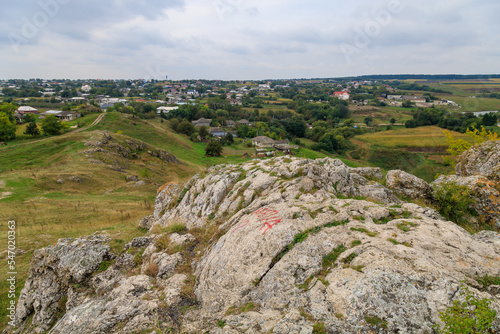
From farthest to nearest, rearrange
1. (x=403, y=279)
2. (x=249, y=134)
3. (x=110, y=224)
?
1. (x=249, y=134)
2. (x=110, y=224)
3. (x=403, y=279)

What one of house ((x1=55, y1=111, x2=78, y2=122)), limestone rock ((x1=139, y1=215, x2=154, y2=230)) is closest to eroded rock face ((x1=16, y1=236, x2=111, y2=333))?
limestone rock ((x1=139, y1=215, x2=154, y2=230))

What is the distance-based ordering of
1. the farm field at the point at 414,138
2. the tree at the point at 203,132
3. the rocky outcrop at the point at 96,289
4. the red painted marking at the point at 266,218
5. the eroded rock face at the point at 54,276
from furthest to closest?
the tree at the point at 203,132 → the farm field at the point at 414,138 → the eroded rock face at the point at 54,276 → the red painted marking at the point at 266,218 → the rocky outcrop at the point at 96,289

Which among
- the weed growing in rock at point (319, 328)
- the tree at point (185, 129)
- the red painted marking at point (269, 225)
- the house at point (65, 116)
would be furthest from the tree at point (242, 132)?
the weed growing in rock at point (319, 328)

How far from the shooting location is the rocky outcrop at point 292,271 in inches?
243

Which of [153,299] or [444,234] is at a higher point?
[444,234]

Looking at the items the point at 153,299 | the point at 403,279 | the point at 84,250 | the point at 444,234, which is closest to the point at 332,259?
the point at 403,279

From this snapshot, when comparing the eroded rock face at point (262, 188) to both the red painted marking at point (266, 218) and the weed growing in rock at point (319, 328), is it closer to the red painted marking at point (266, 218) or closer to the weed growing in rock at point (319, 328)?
the red painted marking at point (266, 218)

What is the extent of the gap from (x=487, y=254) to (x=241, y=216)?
369 inches

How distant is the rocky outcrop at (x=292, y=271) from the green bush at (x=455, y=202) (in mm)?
5006

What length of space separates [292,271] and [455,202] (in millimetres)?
13259

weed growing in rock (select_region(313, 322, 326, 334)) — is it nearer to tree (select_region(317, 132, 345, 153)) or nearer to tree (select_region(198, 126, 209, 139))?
→ tree (select_region(317, 132, 345, 153))

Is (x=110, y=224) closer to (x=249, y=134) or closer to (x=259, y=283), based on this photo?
(x=259, y=283)

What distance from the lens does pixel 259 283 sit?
27.2 feet

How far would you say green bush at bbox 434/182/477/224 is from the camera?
564 inches
